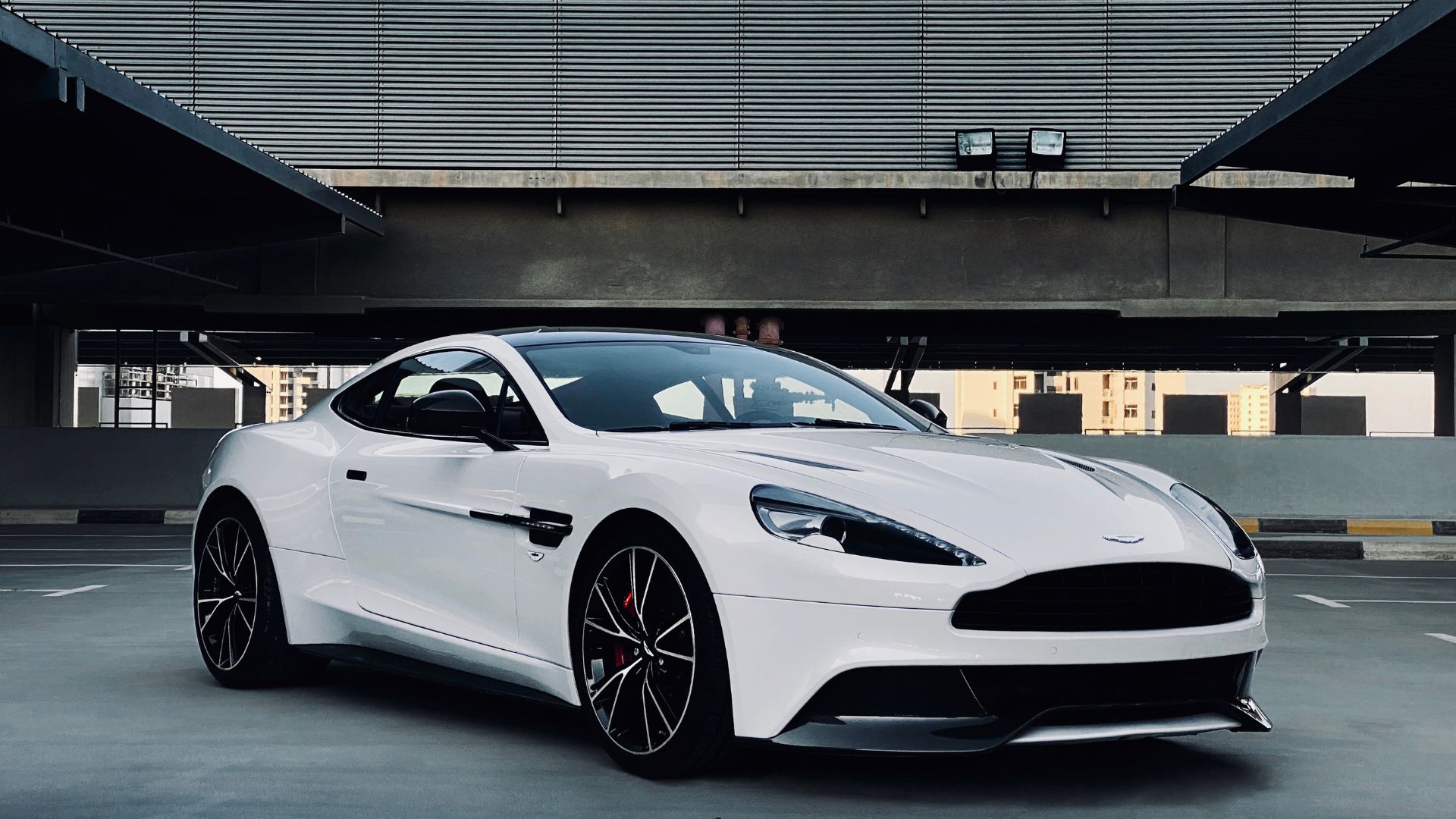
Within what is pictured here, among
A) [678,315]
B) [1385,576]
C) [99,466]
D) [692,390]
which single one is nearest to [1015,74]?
[678,315]

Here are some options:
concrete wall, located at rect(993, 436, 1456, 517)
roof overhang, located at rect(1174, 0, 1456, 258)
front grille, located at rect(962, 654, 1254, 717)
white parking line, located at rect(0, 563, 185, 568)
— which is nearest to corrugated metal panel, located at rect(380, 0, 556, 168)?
concrete wall, located at rect(993, 436, 1456, 517)

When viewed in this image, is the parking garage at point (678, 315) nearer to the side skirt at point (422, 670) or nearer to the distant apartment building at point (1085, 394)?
the side skirt at point (422, 670)

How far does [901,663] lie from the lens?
13.5ft

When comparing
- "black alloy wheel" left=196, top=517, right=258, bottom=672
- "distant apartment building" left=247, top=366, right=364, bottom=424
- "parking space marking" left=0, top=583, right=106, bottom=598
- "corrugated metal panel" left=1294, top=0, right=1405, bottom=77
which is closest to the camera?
"black alloy wheel" left=196, top=517, right=258, bottom=672

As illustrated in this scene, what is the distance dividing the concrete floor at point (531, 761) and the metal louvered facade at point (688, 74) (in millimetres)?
13534

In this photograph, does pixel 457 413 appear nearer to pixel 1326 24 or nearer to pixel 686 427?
pixel 686 427

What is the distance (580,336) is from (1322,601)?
681 cm

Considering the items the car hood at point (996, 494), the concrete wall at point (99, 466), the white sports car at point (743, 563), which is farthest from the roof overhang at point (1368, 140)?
the concrete wall at point (99, 466)

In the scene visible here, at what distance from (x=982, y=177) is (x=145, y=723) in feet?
51.2

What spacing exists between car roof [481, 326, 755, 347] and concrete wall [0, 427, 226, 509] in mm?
16428

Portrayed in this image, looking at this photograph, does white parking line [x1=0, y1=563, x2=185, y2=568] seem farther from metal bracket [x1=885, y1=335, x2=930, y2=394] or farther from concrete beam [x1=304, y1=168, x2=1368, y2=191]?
metal bracket [x1=885, y1=335, x2=930, y2=394]

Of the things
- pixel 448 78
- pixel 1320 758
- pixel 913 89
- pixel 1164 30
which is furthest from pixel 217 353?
pixel 1320 758

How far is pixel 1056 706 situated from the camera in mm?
4207

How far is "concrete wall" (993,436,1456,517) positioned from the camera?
18938 millimetres
